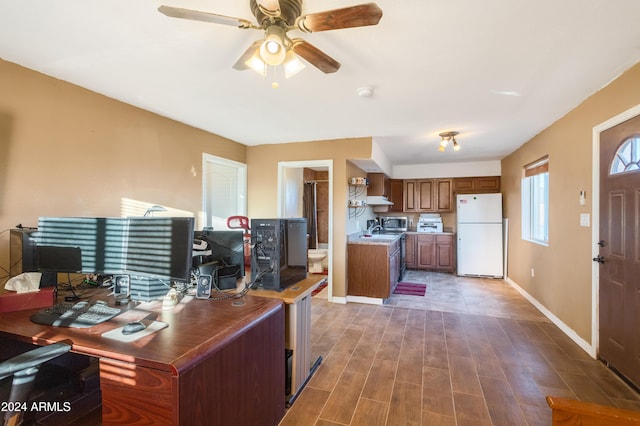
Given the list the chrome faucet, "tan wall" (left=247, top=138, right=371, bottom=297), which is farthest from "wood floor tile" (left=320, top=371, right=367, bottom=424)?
the chrome faucet

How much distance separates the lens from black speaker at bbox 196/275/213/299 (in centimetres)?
185

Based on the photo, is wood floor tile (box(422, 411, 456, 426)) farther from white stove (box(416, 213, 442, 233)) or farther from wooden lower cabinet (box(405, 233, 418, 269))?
white stove (box(416, 213, 442, 233))

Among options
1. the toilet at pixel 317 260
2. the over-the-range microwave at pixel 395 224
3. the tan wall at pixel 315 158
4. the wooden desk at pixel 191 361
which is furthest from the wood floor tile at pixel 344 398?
the over-the-range microwave at pixel 395 224

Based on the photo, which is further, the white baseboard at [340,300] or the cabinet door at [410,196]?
the cabinet door at [410,196]

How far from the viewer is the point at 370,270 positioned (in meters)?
4.27

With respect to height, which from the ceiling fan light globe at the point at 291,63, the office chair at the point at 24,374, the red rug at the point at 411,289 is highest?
the ceiling fan light globe at the point at 291,63

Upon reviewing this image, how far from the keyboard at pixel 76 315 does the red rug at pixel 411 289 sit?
160 inches

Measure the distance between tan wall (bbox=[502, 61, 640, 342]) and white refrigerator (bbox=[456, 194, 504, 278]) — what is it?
140 centimetres

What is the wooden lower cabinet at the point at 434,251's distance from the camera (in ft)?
20.2

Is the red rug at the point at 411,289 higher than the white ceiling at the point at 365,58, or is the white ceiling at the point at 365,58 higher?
the white ceiling at the point at 365,58

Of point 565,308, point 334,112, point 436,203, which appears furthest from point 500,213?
point 334,112

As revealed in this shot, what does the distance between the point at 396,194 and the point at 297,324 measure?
16.6ft

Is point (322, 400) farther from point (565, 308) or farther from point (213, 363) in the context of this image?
point (565, 308)

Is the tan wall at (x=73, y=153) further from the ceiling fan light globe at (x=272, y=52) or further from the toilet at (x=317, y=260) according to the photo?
the toilet at (x=317, y=260)
